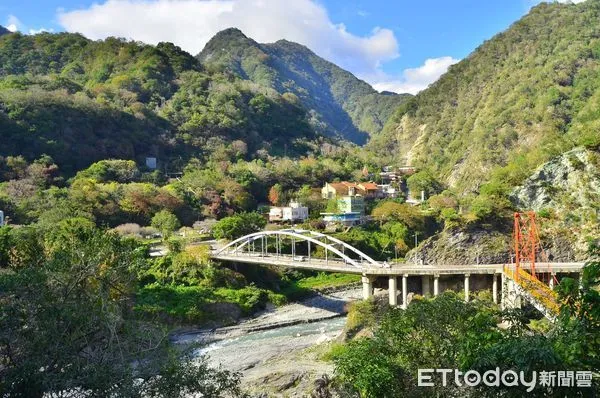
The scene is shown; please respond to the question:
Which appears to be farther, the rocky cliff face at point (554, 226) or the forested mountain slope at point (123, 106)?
the forested mountain slope at point (123, 106)

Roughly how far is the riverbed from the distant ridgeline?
3592cm

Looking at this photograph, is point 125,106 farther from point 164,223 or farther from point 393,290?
point 393,290

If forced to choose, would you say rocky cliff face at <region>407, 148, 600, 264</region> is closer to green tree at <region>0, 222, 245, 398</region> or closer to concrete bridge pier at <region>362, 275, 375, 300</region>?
concrete bridge pier at <region>362, 275, 375, 300</region>

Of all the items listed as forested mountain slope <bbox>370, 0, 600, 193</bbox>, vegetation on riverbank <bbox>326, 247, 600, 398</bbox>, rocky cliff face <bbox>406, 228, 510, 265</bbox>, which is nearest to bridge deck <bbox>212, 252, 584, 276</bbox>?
rocky cliff face <bbox>406, 228, 510, 265</bbox>

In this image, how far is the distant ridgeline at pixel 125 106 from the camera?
57.6 m

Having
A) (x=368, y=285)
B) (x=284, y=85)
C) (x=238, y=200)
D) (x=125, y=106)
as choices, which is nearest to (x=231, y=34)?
(x=284, y=85)

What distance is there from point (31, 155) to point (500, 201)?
50.2m

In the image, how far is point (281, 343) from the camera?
2661cm

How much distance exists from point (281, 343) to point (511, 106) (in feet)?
215

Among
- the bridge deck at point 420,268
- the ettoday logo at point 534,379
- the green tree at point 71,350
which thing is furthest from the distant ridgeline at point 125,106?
the ettoday logo at point 534,379

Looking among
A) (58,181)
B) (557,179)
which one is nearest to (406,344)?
(557,179)

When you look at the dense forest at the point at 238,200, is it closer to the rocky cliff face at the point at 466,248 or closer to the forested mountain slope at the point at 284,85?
the rocky cliff face at the point at 466,248

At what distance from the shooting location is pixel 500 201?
41.2 meters

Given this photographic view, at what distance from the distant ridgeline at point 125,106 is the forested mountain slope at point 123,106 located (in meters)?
0.16
